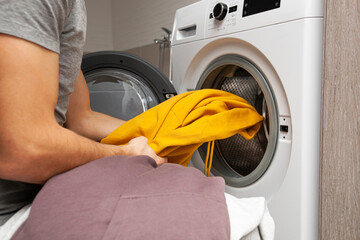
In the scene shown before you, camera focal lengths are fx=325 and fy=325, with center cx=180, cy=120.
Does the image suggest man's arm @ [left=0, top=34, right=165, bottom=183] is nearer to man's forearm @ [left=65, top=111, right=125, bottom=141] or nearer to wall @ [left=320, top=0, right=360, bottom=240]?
man's forearm @ [left=65, top=111, right=125, bottom=141]

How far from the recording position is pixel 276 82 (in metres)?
0.91

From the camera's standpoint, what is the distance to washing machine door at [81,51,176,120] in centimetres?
123

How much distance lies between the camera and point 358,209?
0.81 m

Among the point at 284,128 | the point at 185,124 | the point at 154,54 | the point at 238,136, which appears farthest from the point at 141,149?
the point at 154,54

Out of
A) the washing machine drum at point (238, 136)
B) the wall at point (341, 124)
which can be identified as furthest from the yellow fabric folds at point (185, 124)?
the wall at point (341, 124)

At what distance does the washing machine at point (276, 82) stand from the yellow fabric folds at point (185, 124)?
0.42ft

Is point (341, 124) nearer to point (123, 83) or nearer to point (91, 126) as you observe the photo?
point (91, 126)

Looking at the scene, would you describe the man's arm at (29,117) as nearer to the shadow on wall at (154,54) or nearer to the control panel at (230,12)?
the control panel at (230,12)

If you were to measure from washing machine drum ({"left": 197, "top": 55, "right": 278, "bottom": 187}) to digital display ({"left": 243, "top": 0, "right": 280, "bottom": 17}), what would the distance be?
14 centimetres

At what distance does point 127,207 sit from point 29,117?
22 cm

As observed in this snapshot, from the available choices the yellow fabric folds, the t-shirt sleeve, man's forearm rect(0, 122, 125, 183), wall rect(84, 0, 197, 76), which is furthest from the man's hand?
wall rect(84, 0, 197, 76)

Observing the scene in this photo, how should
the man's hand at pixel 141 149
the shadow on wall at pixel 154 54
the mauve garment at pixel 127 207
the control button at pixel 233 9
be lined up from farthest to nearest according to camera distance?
the shadow on wall at pixel 154 54 → the control button at pixel 233 9 → the man's hand at pixel 141 149 → the mauve garment at pixel 127 207

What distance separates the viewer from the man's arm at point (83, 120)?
1.04m

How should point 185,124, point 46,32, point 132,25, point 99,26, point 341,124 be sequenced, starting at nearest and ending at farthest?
point 46,32 < point 341,124 < point 185,124 < point 132,25 < point 99,26
